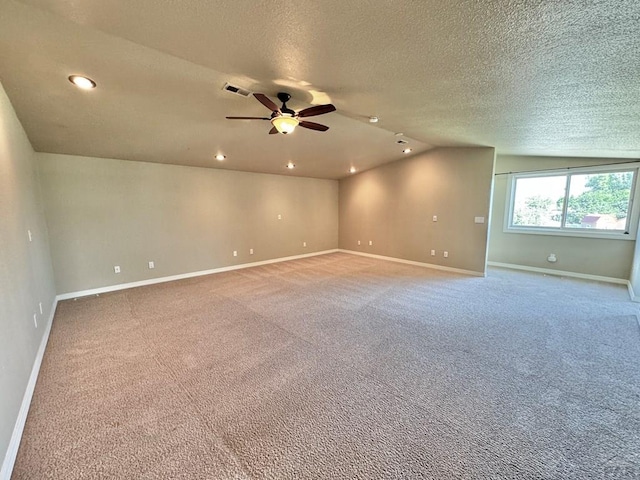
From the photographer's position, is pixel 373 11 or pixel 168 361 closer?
pixel 373 11

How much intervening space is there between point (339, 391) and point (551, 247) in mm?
5801

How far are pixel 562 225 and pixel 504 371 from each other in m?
4.69

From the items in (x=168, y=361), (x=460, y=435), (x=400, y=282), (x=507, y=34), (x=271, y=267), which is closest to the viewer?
(x=507, y=34)

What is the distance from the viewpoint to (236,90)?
8.55 ft

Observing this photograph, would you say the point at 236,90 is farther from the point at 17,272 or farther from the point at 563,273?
the point at 563,273

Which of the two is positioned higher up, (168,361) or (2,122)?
(2,122)

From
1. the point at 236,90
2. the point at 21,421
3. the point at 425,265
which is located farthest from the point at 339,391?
the point at 425,265

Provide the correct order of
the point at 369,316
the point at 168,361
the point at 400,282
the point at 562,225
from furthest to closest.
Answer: the point at 562,225, the point at 400,282, the point at 369,316, the point at 168,361

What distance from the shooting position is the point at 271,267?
6199 millimetres

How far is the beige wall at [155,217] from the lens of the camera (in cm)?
405

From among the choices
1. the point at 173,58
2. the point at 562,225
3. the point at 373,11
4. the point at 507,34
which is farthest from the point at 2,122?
the point at 562,225

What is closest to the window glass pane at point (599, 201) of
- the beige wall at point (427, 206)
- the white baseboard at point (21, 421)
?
the beige wall at point (427, 206)

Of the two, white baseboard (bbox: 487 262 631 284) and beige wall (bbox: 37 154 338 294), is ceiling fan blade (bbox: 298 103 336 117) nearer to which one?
beige wall (bbox: 37 154 338 294)

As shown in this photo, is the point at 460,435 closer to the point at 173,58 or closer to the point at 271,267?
the point at 173,58
